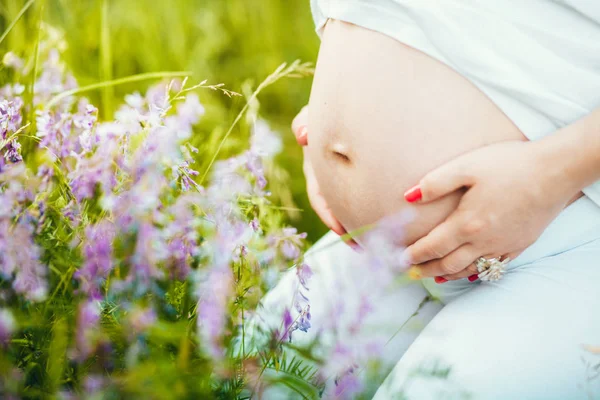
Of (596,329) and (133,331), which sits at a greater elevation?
(133,331)

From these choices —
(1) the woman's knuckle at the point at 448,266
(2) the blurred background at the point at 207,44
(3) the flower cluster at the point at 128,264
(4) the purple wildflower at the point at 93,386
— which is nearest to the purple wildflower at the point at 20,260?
(3) the flower cluster at the point at 128,264

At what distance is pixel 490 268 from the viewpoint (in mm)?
1090

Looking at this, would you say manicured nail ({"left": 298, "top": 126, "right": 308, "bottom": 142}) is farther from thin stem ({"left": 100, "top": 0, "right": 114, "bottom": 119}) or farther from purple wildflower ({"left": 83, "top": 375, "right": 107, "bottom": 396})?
purple wildflower ({"left": 83, "top": 375, "right": 107, "bottom": 396})

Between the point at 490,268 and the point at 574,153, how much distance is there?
237mm

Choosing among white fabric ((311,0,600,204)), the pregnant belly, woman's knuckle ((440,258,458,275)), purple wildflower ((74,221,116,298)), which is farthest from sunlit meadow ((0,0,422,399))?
white fabric ((311,0,600,204))

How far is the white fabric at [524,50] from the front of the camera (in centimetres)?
106

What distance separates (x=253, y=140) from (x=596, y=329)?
0.63 meters

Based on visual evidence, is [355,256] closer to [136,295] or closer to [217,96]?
[136,295]

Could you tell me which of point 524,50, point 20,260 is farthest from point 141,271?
point 524,50

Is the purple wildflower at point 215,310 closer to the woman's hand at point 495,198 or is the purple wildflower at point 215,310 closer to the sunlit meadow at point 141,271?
the sunlit meadow at point 141,271

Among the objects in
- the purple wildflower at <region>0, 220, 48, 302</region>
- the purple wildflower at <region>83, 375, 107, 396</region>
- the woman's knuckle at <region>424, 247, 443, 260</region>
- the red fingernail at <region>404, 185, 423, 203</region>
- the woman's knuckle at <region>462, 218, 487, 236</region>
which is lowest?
the woman's knuckle at <region>424, 247, 443, 260</region>

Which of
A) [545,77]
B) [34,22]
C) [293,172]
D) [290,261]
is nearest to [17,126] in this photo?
[290,261]

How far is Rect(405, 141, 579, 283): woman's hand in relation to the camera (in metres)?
0.98

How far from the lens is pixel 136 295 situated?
0.94m
